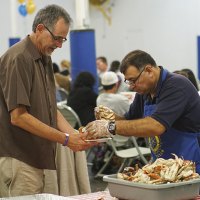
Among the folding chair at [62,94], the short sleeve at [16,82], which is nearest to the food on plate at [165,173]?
the short sleeve at [16,82]

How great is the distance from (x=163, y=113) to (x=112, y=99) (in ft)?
11.3

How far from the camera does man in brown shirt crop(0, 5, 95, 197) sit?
9.16ft

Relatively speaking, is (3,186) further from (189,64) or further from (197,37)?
(189,64)

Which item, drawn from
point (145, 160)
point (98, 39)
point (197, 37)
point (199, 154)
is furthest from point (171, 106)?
point (98, 39)

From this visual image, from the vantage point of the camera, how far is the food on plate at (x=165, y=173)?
7.85ft

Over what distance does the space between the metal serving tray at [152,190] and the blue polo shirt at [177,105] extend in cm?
38

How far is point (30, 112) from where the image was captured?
2869mm

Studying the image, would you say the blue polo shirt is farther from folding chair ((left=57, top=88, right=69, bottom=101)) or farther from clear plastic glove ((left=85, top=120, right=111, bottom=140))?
folding chair ((left=57, top=88, right=69, bottom=101))

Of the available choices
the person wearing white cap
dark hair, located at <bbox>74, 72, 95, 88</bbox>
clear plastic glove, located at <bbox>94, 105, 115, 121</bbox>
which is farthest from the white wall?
clear plastic glove, located at <bbox>94, 105, 115, 121</bbox>

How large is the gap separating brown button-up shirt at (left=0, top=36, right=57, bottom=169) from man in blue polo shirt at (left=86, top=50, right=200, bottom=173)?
0.87 ft

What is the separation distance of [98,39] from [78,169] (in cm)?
1143

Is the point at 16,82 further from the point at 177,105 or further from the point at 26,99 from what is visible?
the point at 177,105

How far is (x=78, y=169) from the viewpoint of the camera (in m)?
3.52

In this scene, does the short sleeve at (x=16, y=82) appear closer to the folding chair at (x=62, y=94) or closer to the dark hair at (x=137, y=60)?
the dark hair at (x=137, y=60)
